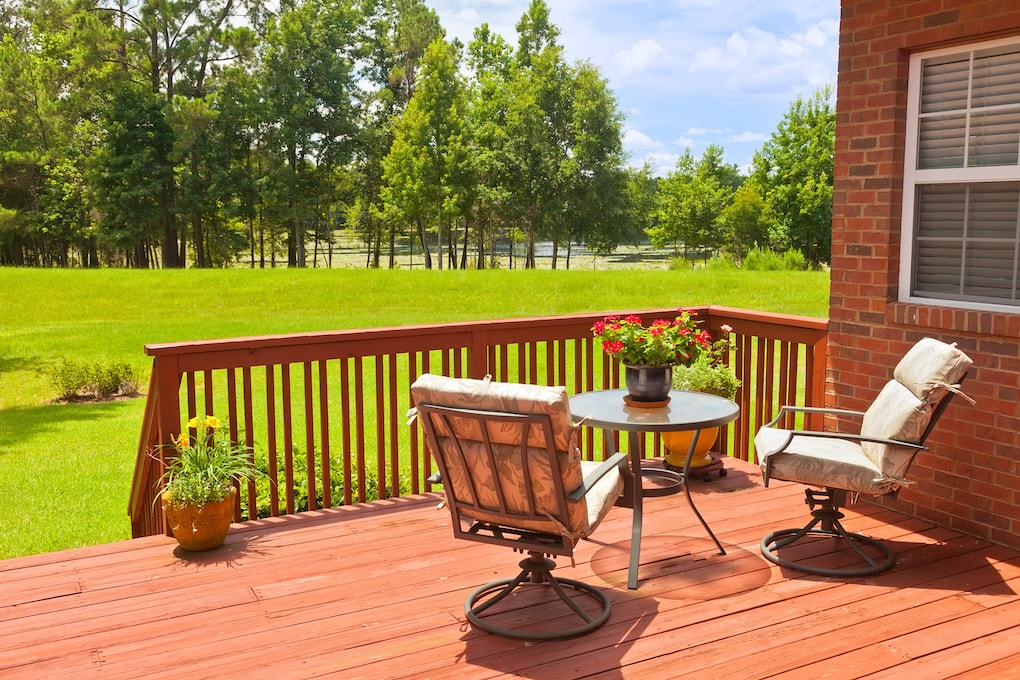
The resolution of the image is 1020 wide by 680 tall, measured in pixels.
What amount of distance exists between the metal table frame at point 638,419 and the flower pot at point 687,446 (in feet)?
2.71

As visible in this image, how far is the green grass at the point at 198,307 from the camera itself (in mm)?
10375

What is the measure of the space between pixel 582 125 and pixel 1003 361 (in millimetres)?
29418

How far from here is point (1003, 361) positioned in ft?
12.7

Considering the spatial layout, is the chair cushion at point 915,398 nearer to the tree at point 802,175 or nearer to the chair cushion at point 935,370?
the chair cushion at point 935,370

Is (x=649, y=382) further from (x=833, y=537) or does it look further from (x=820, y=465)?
(x=833, y=537)

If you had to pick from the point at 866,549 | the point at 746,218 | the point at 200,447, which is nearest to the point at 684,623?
the point at 866,549

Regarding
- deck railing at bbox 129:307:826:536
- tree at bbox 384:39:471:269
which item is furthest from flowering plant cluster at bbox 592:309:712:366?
tree at bbox 384:39:471:269

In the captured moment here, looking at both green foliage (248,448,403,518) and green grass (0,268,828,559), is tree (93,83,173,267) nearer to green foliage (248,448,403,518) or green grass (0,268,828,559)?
green grass (0,268,828,559)

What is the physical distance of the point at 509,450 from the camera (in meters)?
2.89

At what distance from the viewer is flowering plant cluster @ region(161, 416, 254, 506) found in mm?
3826

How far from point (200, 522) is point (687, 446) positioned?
2.90 meters

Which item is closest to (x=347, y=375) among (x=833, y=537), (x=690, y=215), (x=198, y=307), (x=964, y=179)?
(x=833, y=537)

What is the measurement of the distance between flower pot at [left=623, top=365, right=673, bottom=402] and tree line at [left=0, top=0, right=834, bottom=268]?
26051 millimetres

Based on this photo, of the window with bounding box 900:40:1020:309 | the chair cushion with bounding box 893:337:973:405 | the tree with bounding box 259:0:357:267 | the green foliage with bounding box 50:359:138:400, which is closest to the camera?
the chair cushion with bounding box 893:337:973:405
